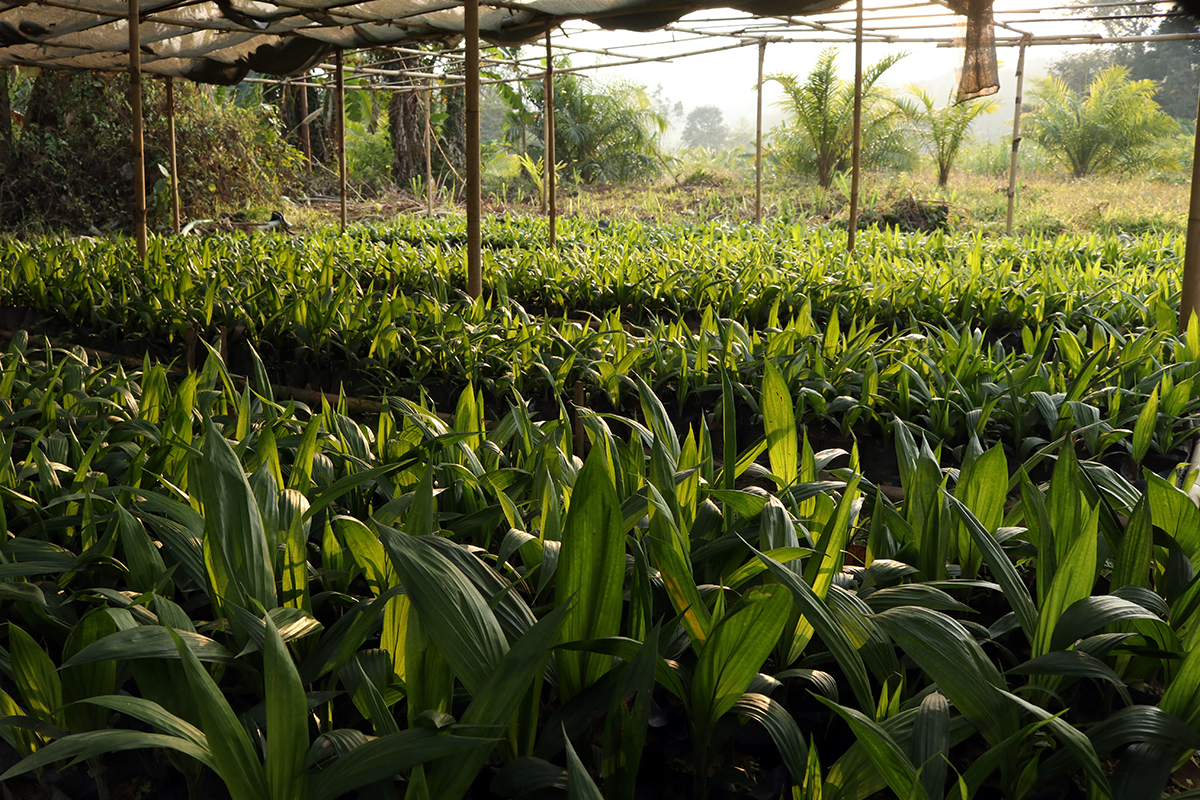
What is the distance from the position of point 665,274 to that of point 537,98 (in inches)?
624

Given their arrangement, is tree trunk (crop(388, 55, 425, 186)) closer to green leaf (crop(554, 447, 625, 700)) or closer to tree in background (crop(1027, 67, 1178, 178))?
tree in background (crop(1027, 67, 1178, 178))

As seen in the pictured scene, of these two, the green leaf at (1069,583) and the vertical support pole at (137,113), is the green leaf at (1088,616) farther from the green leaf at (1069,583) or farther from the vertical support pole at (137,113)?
the vertical support pole at (137,113)

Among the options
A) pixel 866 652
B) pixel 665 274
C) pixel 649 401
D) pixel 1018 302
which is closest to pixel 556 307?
pixel 665 274

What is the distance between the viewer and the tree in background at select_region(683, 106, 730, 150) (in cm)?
6750

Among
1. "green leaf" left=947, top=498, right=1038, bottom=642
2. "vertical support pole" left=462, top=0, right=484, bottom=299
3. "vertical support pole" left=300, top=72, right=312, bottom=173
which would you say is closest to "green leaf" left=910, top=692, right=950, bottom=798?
"green leaf" left=947, top=498, right=1038, bottom=642

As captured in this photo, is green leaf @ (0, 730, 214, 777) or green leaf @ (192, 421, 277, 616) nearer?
green leaf @ (0, 730, 214, 777)

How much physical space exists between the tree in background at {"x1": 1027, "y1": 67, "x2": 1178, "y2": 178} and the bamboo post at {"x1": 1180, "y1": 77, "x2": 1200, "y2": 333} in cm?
1737

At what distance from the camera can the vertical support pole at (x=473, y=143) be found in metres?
3.57

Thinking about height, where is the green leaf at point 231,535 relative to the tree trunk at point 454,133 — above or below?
below

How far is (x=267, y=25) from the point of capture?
577 centimetres

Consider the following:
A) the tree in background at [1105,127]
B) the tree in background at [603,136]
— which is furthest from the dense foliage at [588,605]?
the tree in background at [603,136]

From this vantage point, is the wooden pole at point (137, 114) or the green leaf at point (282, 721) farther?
the wooden pole at point (137, 114)

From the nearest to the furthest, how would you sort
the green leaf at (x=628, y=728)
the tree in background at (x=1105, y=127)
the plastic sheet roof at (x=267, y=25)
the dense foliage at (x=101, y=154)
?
the green leaf at (x=628, y=728) < the plastic sheet roof at (x=267, y=25) < the dense foliage at (x=101, y=154) < the tree in background at (x=1105, y=127)

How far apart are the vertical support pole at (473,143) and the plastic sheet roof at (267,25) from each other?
5.03 ft
